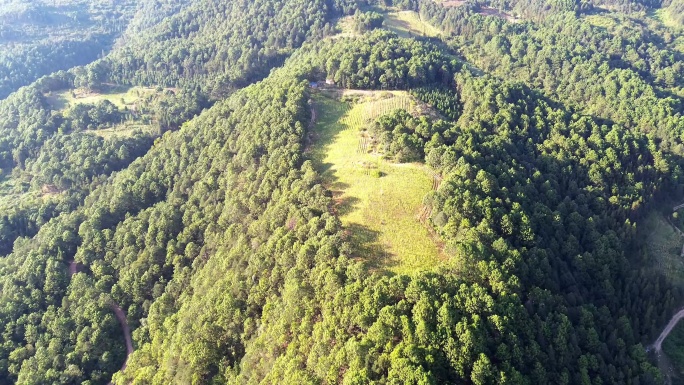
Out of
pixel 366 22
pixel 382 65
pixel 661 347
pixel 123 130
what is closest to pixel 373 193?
pixel 661 347

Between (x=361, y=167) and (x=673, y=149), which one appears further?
(x=673, y=149)

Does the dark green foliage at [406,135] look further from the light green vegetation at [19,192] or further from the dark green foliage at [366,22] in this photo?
the light green vegetation at [19,192]

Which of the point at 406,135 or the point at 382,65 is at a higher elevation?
the point at 382,65

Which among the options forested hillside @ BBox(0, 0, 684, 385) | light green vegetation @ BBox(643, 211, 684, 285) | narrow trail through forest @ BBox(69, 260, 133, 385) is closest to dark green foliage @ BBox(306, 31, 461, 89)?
forested hillside @ BBox(0, 0, 684, 385)

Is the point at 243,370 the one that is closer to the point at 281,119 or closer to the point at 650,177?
the point at 281,119

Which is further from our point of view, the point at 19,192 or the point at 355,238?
the point at 19,192

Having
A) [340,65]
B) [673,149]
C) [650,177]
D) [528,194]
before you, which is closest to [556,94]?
[673,149]

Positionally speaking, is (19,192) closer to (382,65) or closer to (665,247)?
(382,65)
